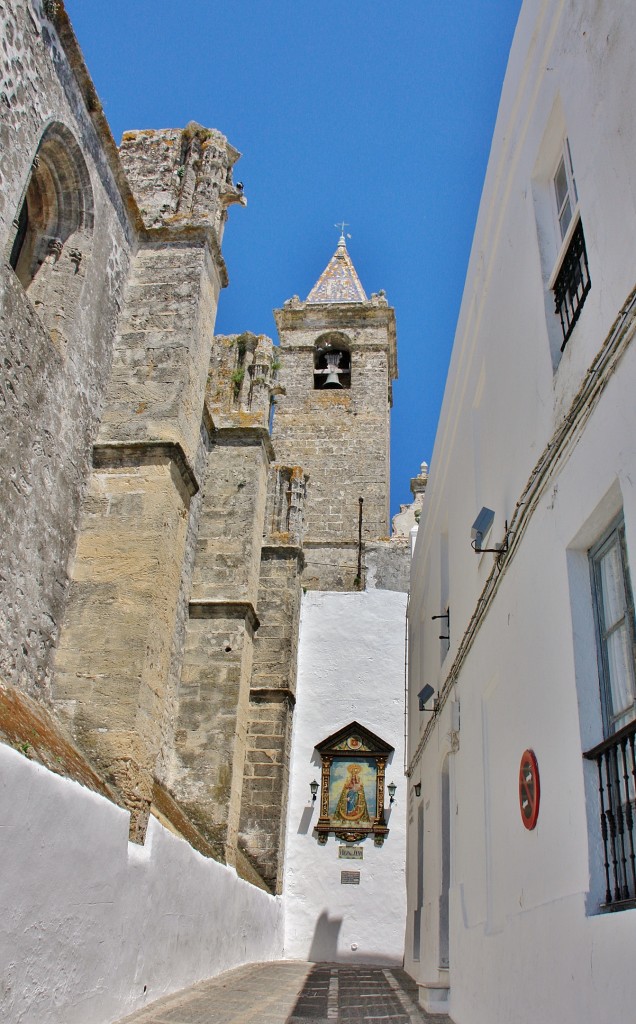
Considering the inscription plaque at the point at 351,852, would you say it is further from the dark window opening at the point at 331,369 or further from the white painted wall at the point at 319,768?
the dark window opening at the point at 331,369

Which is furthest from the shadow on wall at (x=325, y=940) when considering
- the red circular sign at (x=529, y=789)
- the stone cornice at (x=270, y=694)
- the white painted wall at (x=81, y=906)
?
the red circular sign at (x=529, y=789)

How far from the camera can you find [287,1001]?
6.32 meters

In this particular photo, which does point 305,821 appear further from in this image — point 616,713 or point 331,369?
point 331,369

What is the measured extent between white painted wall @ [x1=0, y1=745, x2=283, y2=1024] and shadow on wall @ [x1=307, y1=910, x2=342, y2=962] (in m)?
7.29

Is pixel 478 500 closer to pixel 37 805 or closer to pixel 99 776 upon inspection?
pixel 99 776

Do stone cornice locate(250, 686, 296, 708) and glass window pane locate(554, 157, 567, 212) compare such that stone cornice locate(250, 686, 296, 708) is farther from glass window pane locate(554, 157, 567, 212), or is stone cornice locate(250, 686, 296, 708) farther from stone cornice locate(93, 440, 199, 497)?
glass window pane locate(554, 157, 567, 212)

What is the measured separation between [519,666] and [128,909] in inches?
Answer: 98.1

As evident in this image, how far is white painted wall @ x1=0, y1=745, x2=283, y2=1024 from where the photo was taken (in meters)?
3.33

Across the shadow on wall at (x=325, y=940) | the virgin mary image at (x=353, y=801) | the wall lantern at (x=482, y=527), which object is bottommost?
the shadow on wall at (x=325, y=940)

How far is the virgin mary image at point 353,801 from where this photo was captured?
44.6 ft

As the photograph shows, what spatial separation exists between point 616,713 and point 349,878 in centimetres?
1119

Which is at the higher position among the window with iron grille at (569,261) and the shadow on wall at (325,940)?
the window with iron grille at (569,261)

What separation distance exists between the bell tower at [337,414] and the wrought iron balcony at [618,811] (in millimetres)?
15270

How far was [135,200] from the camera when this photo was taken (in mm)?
7266
